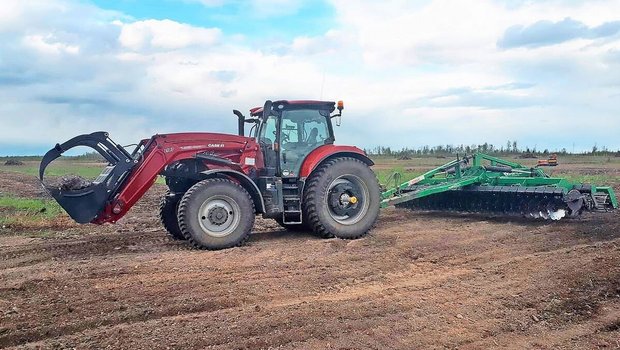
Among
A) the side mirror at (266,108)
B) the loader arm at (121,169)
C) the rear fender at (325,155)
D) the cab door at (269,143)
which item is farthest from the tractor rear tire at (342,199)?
the loader arm at (121,169)

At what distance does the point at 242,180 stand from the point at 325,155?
1326 millimetres

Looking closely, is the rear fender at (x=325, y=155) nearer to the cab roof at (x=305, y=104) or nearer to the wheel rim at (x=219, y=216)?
the cab roof at (x=305, y=104)

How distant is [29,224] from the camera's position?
11.2 metres

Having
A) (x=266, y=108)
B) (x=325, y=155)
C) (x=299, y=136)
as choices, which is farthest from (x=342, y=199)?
(x=266, y=108)

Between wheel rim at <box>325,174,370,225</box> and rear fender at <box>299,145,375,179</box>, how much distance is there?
0.36 metres

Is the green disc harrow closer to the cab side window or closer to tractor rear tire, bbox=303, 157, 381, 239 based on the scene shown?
tractor rear tire, bbox=303, 157, 381, 239

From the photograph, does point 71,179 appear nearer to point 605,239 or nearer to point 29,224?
point 29,224

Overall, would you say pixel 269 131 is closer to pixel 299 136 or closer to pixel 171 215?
pixel 299 136

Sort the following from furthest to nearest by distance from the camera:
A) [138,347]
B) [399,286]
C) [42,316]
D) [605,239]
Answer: [605,239]
[399,286]
[42,316]
[138,347]

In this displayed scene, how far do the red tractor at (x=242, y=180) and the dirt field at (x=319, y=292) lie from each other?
0.40 meters

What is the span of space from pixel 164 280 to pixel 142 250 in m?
2.02

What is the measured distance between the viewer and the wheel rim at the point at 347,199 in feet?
30.8

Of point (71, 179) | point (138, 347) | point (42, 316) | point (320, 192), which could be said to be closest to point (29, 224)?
point (71, 179)

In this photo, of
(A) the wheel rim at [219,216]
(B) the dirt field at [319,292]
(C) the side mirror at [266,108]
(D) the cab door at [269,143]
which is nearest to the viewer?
(B) the dirt field at [319,292]
